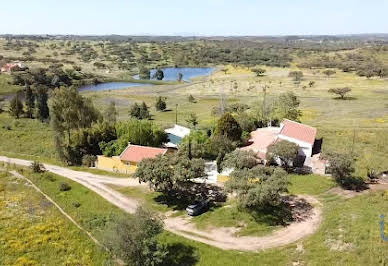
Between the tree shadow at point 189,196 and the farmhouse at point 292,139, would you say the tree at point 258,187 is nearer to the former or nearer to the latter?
the tree shadow at point 189,196

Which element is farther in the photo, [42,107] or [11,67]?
[11,67]

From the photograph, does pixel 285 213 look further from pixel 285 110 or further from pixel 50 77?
pixel 50 77

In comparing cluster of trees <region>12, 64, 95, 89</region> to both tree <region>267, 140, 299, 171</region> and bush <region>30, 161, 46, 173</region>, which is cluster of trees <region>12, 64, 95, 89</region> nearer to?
bush <region>30, 161, 46, 173</region>

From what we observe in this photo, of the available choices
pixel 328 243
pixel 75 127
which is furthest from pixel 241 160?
pixel 75 127

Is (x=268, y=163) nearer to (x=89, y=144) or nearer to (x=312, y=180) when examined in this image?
(x=312, y=180)

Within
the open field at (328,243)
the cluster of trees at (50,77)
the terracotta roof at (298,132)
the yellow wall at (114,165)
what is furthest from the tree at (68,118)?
the cluster of trees at (50,77)

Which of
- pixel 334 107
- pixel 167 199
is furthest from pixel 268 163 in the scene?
pixel 334 107

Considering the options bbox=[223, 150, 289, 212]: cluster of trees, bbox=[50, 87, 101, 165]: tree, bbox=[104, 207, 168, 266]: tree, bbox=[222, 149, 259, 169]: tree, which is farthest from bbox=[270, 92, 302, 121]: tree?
bbox=[104, 207, 168, 266]: tree
